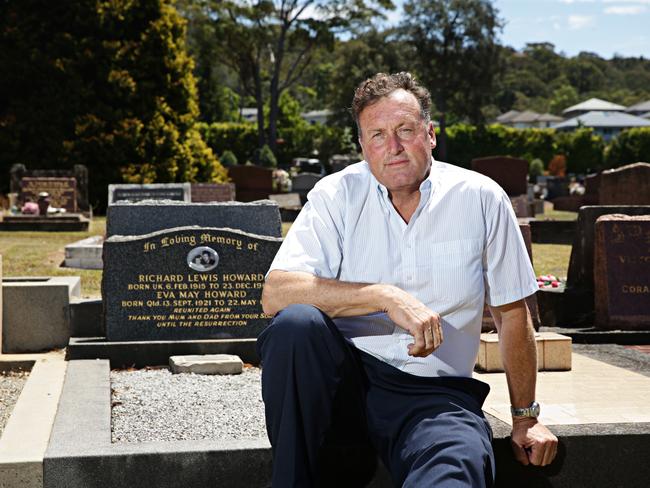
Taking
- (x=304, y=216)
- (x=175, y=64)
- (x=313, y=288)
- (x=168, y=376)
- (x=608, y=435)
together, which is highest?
(x=175, y=64)

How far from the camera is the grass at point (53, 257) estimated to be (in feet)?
35.4

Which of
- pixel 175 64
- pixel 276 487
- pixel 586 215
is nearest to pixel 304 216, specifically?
pixel 276 487

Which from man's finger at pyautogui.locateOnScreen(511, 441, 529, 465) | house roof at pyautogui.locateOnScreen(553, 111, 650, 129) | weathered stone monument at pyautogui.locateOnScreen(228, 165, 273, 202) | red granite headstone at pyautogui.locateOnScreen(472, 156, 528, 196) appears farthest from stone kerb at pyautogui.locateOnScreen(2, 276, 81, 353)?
house roof at pyautogui.locateOnScreen(553, 111, 650, 129)

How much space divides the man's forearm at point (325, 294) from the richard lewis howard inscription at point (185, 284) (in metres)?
3.47

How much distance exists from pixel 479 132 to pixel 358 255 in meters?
50.0

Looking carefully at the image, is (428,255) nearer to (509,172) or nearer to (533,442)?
(533,442)

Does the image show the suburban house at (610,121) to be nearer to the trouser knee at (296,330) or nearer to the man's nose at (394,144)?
the man's nose at (394,144)

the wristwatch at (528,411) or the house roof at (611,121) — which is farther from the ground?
the house roof at (611,121)

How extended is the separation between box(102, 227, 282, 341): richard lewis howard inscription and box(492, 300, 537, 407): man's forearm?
11.7ft

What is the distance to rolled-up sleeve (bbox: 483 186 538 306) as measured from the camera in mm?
3209

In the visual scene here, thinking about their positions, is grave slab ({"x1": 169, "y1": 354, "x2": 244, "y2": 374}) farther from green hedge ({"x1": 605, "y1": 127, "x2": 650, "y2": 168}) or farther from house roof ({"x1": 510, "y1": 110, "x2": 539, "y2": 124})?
house roof ({"x1": 510, "y1": 110, "x2": 539, "y2": 124})

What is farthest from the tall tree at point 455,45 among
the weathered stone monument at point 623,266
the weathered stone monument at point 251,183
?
the weathered stone monument at point 623,266

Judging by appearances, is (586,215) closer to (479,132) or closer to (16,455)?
(16,455)

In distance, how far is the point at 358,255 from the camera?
323 centimetres
